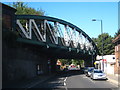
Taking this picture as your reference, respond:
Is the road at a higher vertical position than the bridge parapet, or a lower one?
lower

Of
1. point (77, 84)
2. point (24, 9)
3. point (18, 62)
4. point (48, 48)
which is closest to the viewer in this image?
point (77, 84)

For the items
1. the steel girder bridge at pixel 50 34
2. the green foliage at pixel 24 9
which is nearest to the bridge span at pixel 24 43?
the steel girder bridge at pixel 50 34

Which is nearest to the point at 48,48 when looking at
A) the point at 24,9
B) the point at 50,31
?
the point at 50,31

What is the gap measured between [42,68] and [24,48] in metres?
14.4

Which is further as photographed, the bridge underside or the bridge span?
the bridge underside

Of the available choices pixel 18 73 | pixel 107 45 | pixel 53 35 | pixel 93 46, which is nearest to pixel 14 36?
pixel 18 73

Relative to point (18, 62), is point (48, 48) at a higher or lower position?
higher

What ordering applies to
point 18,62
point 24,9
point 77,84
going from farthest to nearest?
point 24,9 → point 18,62 → point 77,84

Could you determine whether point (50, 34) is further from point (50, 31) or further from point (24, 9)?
point (24, 9)

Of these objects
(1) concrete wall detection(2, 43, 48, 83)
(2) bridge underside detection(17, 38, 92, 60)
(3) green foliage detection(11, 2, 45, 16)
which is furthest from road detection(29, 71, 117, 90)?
(3) green foliage detection(11, 2, 45, 16)

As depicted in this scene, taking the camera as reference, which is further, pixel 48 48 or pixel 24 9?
pixel 24 9

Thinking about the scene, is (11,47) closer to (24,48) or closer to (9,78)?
(9,78)

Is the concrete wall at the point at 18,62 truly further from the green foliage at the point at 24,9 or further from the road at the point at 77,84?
the green foliage at the point at 24,9

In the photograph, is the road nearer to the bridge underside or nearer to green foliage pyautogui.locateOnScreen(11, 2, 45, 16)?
the bridge underside
